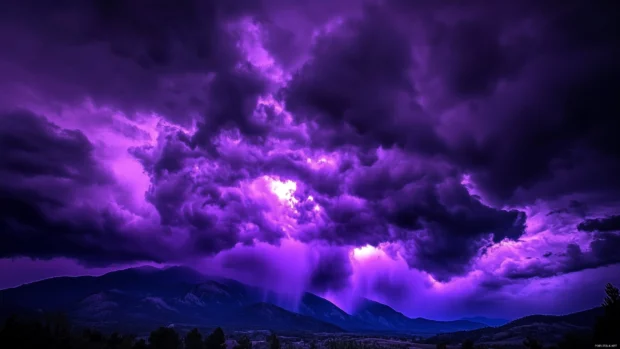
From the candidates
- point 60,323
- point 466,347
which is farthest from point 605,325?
point 60,323

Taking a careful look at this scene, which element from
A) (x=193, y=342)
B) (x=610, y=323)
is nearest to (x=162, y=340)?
(x=193, y=342)

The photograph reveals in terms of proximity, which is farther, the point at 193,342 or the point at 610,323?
the point at 193,342

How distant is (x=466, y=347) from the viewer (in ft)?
462

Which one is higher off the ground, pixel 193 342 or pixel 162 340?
pixel 162 340

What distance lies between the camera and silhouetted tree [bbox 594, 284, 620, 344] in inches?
3542

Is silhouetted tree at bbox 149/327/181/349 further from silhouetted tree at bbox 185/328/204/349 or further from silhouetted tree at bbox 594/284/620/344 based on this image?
silhouetted tree at bbox 594/284/620/344

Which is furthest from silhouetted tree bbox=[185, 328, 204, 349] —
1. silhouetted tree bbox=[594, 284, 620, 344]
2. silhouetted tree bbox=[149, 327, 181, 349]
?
silhouetted tree bbox=[594, 284, 620, 344]

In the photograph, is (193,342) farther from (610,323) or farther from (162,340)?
(610,323)

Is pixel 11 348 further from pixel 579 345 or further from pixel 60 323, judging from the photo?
pixel 579 345

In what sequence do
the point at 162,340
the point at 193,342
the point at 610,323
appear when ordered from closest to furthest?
the point at 610,323, the point at 162,340, the point at 193,342

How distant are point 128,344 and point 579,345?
446ft

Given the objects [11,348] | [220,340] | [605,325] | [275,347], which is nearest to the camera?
[11,348]

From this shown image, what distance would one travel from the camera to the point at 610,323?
93.9 meters

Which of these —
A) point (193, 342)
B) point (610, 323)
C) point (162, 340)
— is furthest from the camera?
point (193, 342)
